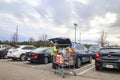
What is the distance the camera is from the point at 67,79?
8336mm

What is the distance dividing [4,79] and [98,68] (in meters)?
5.47

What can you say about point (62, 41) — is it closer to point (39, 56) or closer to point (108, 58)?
point (108, 58)

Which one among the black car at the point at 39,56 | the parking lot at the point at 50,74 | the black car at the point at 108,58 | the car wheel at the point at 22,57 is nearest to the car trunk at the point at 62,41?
the parking lot at the point at 50,74

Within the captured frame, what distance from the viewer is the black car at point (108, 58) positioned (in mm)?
9609

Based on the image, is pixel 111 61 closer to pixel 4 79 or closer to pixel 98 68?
pixel 98 68

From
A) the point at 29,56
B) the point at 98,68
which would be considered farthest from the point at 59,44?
the point at 29,56

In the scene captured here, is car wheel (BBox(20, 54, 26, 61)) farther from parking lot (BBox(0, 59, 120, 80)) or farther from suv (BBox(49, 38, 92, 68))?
suv (BBox(49, 38, 92, 68))

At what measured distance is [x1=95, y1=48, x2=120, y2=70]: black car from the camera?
9.61 meters

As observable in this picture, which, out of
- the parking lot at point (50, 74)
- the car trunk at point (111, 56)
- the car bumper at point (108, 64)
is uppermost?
the car trunk at point (111, 56)

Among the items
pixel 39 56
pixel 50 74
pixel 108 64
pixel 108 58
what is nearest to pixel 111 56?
pixel 108 58

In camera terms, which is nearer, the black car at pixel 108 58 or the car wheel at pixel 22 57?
the black car at pixel 108 58

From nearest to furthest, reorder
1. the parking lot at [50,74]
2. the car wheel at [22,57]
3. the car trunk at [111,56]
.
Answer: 1. the parking lot at [50,74]
2. the car trunk at [111,56]
3. the car wheel at [22,57]

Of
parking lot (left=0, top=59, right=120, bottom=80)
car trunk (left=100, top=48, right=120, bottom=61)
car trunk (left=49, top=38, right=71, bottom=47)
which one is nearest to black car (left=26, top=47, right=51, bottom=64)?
parking lot (left=0, top=59, right=120, bottom=80)

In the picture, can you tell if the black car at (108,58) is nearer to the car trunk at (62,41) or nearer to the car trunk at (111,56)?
the car trunk at (111,56)
